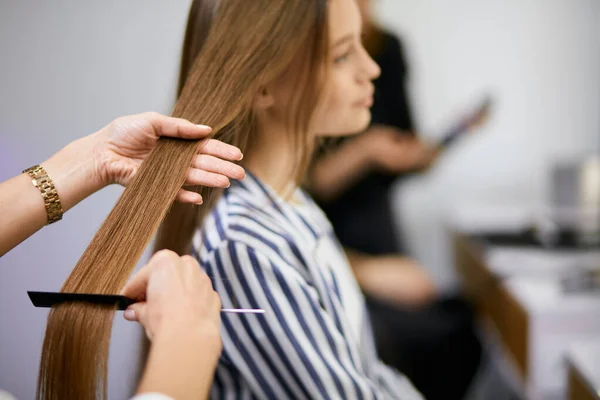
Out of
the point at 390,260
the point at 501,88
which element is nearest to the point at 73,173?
the point at 390,260

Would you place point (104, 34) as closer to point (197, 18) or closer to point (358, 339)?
point (197, 18)

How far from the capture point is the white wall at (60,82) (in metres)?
0.73

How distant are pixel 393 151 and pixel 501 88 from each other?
872mm

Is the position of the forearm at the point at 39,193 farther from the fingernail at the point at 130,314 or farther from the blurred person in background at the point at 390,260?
the blurred person in background at the point at 390,260

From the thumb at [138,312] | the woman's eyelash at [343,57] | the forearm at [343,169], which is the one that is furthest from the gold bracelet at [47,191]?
the forearm at [343,169]

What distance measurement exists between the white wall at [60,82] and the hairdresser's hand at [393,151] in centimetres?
91

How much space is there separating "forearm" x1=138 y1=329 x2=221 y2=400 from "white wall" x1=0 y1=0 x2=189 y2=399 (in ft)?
1.01

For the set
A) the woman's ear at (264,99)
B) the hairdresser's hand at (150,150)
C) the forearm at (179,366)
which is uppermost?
the woman's ear at (264,99)

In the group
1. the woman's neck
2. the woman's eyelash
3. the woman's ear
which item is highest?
the woman's eyelash

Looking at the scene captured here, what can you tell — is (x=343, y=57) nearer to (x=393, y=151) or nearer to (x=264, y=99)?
(x=264, y=99)

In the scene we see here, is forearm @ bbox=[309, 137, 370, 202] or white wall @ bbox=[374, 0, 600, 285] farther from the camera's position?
Result: white wall @ bbox=[374, 0, 600, 285]

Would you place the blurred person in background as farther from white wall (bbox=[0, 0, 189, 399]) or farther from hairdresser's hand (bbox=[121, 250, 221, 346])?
hairdresser's hand (bbox=[121, 250, 221, 346])

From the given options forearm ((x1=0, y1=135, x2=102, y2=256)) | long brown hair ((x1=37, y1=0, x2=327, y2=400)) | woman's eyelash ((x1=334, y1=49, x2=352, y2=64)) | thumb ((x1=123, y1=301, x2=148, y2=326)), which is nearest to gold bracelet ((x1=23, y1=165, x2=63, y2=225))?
forearm ((x1=0, y1=135, x2=102, y2=256))

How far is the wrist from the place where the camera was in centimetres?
69
